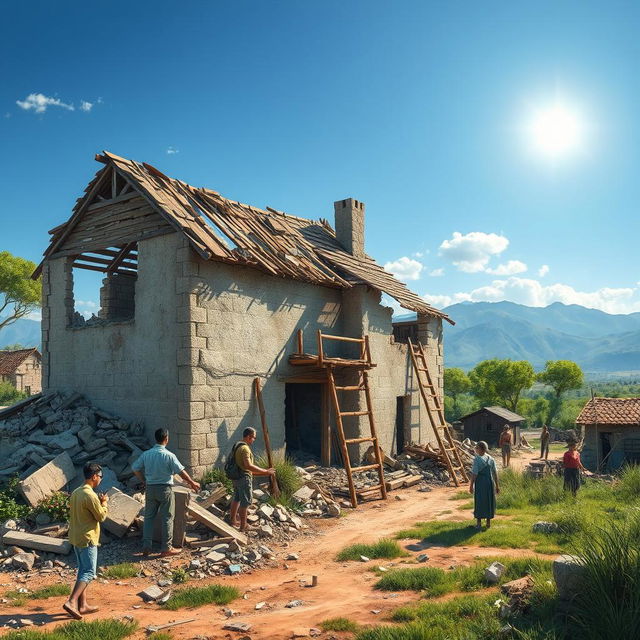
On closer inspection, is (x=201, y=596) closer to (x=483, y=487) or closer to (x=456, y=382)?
(x=483, y=487)

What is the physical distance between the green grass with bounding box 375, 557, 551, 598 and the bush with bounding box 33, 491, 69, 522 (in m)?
5.60

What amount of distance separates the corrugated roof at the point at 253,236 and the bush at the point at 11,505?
567 centimetres

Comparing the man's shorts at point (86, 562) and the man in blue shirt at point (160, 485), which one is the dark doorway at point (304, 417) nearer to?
the man in blue shirt at point (160, 485)

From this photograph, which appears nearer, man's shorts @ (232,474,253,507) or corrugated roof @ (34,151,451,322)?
man's shorts @ (232,474,253,507)

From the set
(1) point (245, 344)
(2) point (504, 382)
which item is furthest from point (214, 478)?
(2) point (504, 382)

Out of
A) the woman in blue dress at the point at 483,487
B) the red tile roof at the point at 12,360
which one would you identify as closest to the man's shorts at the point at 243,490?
the woman in blue dress at the point at 483,487

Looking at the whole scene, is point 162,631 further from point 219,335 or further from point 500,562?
point 219,335

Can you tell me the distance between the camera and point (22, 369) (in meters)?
44.1

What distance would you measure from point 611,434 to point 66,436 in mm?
20942

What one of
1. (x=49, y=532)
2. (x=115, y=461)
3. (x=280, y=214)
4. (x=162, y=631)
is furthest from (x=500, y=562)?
(x=280, y=214)

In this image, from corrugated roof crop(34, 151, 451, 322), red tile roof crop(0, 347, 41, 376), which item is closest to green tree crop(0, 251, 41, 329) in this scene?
red tile roof crop(0, 347, 41, 376)

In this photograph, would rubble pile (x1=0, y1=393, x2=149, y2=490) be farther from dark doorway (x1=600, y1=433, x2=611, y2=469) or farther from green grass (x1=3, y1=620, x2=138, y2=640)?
dark doorway (x1=600, y1=433, x2=611, y2=469)

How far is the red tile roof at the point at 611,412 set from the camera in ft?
74.6

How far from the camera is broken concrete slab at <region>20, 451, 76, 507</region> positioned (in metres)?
9.78
